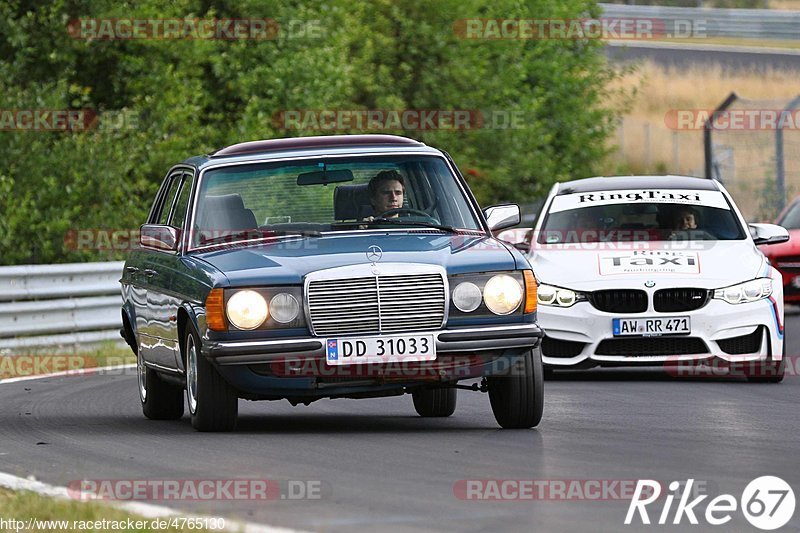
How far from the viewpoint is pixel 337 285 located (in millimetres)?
9422

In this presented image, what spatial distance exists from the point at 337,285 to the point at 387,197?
4.38ft

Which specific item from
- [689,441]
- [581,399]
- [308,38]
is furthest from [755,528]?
[308,38]

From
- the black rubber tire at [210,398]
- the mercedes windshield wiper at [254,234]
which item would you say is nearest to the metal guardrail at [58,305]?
the mercedes windshield wiper at [254,234]

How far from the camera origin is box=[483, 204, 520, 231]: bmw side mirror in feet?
35.4

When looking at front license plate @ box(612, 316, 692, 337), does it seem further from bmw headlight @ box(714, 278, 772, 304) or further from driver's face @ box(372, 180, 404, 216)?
driver's face @ box(372, 180, 404, 216)

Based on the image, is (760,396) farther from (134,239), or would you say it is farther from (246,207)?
(134,239)

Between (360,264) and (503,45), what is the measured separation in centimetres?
2711

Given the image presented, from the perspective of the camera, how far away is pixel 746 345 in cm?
1351
